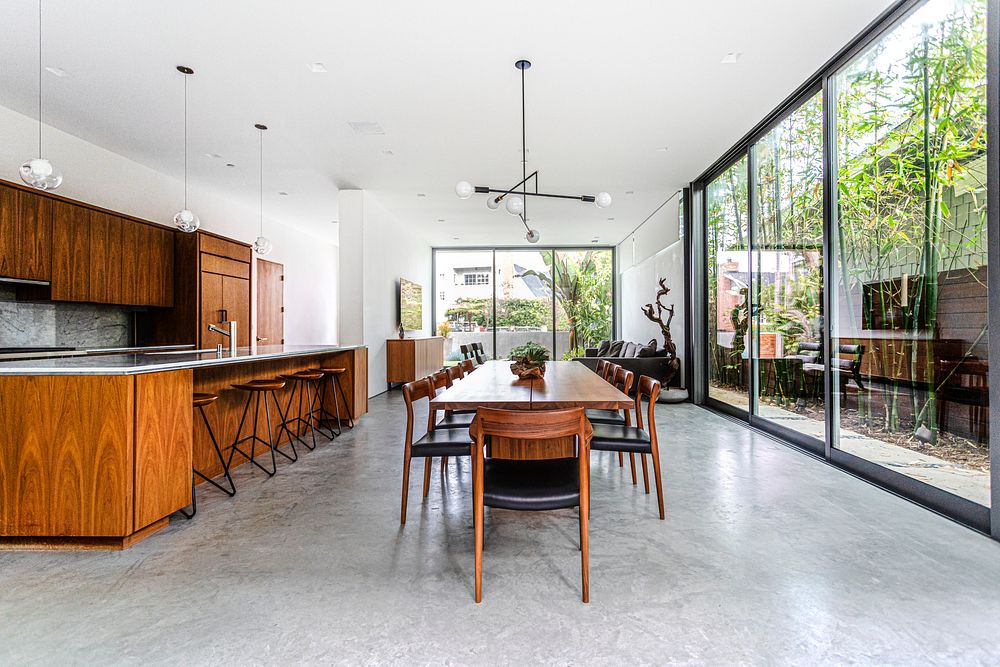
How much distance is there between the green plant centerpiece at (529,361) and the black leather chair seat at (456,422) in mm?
469

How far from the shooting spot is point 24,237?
424 cm

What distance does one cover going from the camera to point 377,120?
487 cm

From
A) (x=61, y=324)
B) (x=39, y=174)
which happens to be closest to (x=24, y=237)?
(x=61, y=324)

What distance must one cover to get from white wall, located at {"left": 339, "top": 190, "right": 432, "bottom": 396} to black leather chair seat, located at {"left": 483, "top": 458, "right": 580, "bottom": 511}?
17.8 ft

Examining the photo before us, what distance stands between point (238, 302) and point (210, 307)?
0.67 m

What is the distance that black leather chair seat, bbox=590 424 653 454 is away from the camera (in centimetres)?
272

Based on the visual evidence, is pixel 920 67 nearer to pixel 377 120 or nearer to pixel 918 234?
pixel 918 234

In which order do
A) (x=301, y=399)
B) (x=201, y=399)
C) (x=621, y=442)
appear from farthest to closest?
(x=301, y=399)
(x=201, y=399)
(x=621, y=442)

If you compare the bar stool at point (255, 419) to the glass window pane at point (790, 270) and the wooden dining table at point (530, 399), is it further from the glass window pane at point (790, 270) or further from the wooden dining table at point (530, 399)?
→ the glass window pane at point (790, 270)

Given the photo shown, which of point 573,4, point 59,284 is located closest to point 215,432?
point 59,284

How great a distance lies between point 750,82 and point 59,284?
21.2ft

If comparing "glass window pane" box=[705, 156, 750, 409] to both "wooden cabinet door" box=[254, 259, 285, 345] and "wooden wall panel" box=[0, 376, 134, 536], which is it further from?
"wooden cabinet door" box=[254, 259, 285, 345]

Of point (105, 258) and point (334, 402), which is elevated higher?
point (105, 258)

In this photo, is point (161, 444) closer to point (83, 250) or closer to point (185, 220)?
point (185, 220)
